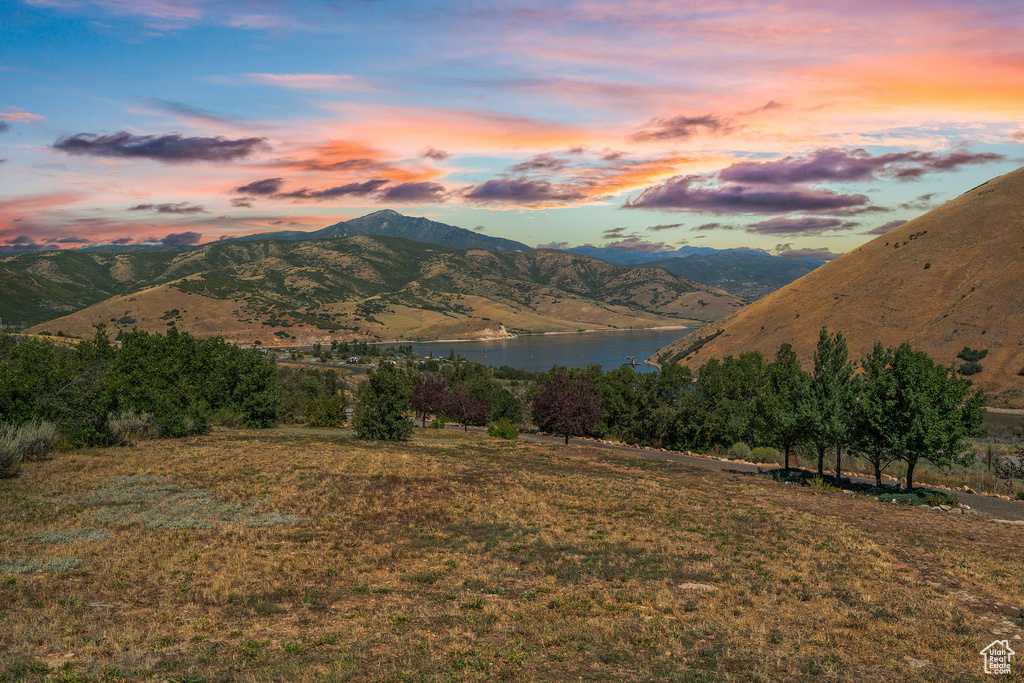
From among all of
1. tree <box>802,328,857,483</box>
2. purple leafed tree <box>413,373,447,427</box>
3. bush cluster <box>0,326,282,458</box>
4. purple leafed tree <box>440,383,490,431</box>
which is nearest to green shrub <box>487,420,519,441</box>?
purple leafed tree <box>440,383,490,431</box>

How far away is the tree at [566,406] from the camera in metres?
60.8

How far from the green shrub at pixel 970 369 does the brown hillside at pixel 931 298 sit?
132 centimetres

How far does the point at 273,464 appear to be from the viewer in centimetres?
3222

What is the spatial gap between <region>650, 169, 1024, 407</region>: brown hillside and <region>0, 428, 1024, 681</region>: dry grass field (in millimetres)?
91470

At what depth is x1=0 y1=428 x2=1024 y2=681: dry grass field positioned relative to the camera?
36.5 feet

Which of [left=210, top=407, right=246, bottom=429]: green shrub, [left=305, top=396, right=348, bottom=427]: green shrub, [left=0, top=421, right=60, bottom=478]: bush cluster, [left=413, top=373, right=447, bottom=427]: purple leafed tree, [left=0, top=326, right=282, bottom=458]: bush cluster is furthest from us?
[left=413, top=373, right=447, bottom=427]: purple leafed tree

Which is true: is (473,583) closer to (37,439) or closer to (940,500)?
(940,500)

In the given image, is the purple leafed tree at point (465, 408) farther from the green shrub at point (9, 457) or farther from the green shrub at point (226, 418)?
the green shrub at point (9, 457)

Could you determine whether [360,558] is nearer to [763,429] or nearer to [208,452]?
[208,452]

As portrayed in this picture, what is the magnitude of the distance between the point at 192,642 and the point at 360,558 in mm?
6087

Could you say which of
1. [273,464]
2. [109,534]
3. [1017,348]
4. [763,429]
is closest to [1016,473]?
[763,429]

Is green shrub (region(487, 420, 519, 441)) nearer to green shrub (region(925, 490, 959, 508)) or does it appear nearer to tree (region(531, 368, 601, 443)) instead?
tree (region(531, 368, 601, 443))

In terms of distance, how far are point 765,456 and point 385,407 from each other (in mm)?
32072

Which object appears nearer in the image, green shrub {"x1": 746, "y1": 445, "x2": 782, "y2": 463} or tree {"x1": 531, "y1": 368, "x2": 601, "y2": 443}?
green shrub {"x1": 746, "y1": 445, "x2": 782, "y2": 463}
